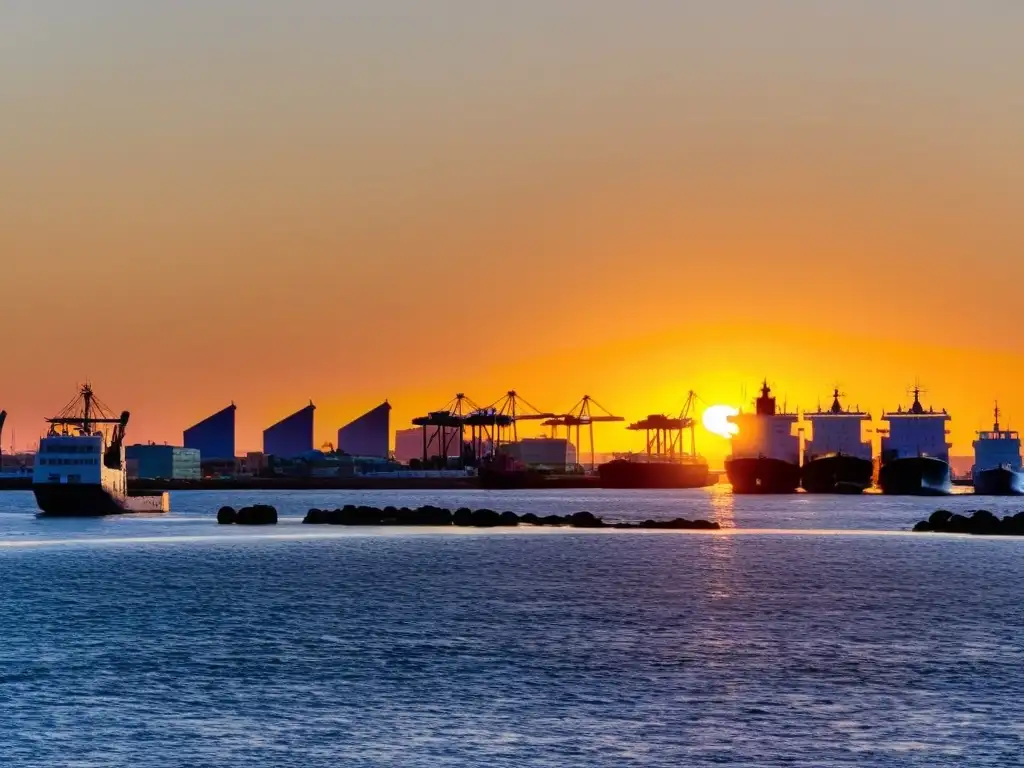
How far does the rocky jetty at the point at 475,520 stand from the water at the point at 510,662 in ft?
125

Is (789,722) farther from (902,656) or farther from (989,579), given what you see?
(989,579)

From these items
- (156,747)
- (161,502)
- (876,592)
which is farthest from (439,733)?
(161,502)

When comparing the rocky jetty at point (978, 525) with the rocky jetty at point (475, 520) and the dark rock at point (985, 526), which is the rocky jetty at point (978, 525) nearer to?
the dark rock at point (985, 526)

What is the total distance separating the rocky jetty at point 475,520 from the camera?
388 feet

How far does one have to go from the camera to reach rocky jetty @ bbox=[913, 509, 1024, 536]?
10831 cm

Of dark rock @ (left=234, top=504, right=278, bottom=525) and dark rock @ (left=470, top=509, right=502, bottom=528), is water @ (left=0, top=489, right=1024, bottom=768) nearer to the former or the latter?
dark rock @ (left=470, top=509, right=502, bottom=528)

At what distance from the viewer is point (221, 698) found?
107 ft

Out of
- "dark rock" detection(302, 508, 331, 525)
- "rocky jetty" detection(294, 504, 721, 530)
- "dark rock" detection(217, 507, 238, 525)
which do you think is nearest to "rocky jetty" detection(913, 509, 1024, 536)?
"rocky jetty" detection(294, 504, 721, 530)

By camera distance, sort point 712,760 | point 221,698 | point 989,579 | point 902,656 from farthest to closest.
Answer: point 989,579 < point 902,656 < point 221,698 < point 712,760

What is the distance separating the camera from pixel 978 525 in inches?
4350

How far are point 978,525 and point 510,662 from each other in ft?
261

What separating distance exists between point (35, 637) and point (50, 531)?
2884 inches

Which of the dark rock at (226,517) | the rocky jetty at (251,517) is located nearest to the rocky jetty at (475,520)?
the rocky jetty at (251,517)

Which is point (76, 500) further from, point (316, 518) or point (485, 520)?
point (485, 520)
